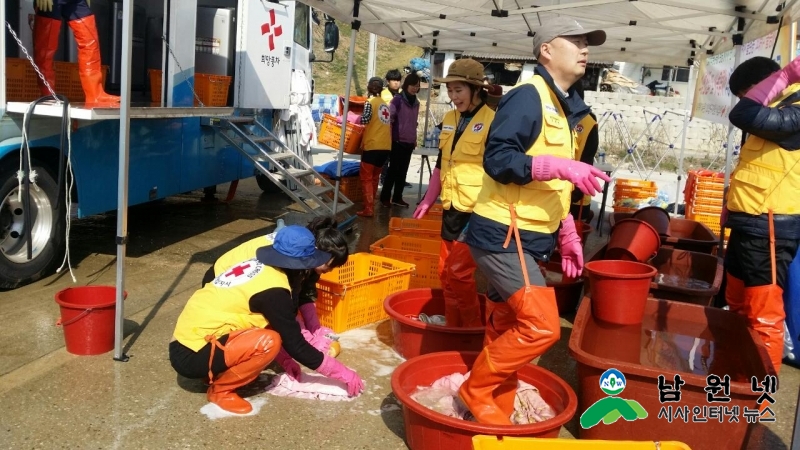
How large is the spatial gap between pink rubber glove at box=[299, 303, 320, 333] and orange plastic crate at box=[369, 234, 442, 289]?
4.80ft

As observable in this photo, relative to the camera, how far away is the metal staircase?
7.01 m

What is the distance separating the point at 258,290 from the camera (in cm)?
330

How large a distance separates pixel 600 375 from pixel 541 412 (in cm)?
35

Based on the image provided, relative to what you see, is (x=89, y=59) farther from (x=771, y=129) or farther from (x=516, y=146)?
(x=771, y=129)

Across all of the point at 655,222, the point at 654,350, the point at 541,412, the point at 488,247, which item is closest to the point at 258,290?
the point at 488,247

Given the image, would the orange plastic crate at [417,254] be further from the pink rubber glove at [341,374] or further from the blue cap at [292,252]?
the blue cap at [292,252]

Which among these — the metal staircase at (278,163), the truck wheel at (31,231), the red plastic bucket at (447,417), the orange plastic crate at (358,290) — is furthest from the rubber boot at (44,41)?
the red plastic bucket at (447,417)

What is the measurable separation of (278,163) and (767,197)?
4.68 meters

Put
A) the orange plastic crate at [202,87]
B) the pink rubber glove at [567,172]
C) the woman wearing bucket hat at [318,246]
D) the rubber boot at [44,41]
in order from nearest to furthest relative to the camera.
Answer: the pink rubber glove at [567,172], the woman wearing bucket hat at [318,246], the rubber boot at [44,41], the orange plastic crate at [202,87]

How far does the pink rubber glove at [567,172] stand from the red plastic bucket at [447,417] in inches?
38.4

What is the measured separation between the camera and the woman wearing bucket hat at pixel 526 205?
284cm

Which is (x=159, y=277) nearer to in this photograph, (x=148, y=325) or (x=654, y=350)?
(x=148, y=325)

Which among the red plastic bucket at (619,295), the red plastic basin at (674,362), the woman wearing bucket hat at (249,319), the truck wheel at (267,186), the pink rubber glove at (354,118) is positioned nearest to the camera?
the red plastic basin at (674,362)

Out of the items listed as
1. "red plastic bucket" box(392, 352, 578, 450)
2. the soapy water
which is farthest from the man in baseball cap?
the soapy water
